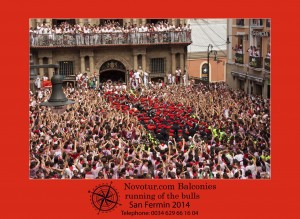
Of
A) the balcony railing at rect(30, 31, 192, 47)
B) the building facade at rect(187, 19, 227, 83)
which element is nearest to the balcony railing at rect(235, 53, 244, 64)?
the building facade at rect(187, 19, 227, 83)

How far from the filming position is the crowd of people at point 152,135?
1369cm

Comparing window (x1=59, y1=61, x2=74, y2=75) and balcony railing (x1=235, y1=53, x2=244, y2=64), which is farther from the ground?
balcony railing (x1=235, y1=53, x2=244, y2=64)

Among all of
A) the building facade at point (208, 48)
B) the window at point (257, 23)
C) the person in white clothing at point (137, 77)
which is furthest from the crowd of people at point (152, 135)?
the building facade at point (208, 48)

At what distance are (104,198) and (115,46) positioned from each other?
22.6 m

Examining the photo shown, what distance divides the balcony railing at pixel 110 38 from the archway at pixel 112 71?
1.50 metres

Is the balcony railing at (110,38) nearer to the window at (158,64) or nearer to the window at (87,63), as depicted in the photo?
the window at (87,63)

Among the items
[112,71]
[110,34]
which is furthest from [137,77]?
[110,34]

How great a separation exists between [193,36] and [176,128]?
21876 mm

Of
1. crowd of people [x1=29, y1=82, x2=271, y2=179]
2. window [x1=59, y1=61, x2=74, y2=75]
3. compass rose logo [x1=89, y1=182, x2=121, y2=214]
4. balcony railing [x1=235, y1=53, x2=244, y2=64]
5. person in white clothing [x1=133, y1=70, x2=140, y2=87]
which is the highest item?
balcony railing [x1=235, y1=53, x2=244, y2=64]

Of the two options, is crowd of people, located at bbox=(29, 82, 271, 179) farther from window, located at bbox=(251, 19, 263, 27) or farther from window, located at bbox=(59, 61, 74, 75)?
window, located at bbox=(251, 19, 263, 27)

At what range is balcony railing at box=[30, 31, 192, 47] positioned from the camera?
29.9 metres

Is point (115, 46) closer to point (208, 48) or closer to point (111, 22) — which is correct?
point (111, 22)

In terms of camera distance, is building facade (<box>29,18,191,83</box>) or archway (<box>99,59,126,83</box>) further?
archway (<box>99,59,126,83</box>)

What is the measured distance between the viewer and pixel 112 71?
34281 millimetres
